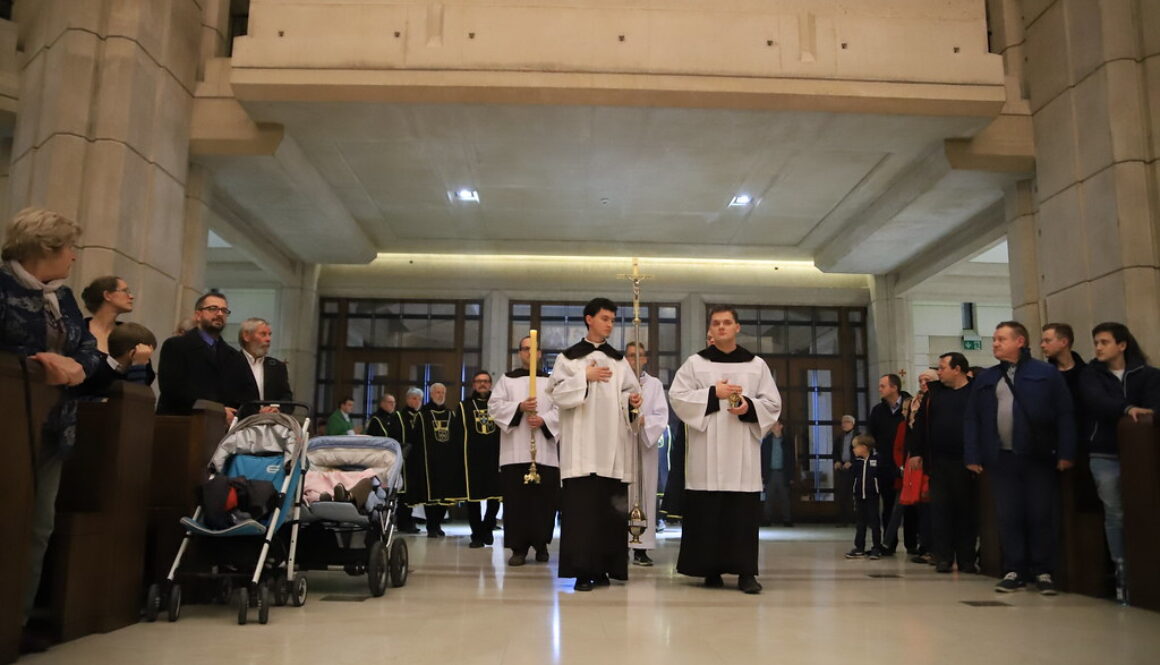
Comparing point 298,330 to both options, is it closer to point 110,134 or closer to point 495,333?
point 495,333

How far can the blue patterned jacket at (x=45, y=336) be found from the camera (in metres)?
3.32

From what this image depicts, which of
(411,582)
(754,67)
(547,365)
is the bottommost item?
(411,582)

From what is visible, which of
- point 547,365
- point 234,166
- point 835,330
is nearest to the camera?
point 234,166

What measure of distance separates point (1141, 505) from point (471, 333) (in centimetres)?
1083

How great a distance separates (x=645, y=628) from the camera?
4176 millimetres

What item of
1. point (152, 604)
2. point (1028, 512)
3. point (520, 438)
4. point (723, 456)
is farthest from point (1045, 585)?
point (152, 604)

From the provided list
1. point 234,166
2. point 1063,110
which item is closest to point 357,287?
point 234,166

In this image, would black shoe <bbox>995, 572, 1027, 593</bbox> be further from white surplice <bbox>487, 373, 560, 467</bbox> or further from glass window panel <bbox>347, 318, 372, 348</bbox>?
glass window panel <bbox>347, 318, 372, 348</bbox>

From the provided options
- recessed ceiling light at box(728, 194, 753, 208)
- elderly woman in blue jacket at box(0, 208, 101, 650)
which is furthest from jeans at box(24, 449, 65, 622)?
recessed ceiling light at box(728, 194, 753, 208)

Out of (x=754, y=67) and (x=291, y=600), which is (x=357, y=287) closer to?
(x=754, y=67)

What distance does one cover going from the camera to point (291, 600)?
4.88 metres

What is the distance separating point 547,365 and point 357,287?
350 centimetres

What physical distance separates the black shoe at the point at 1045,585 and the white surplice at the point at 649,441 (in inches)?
111

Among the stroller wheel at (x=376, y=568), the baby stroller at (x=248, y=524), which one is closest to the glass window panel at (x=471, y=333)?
the stroller wheel at (x=376, y=568)
